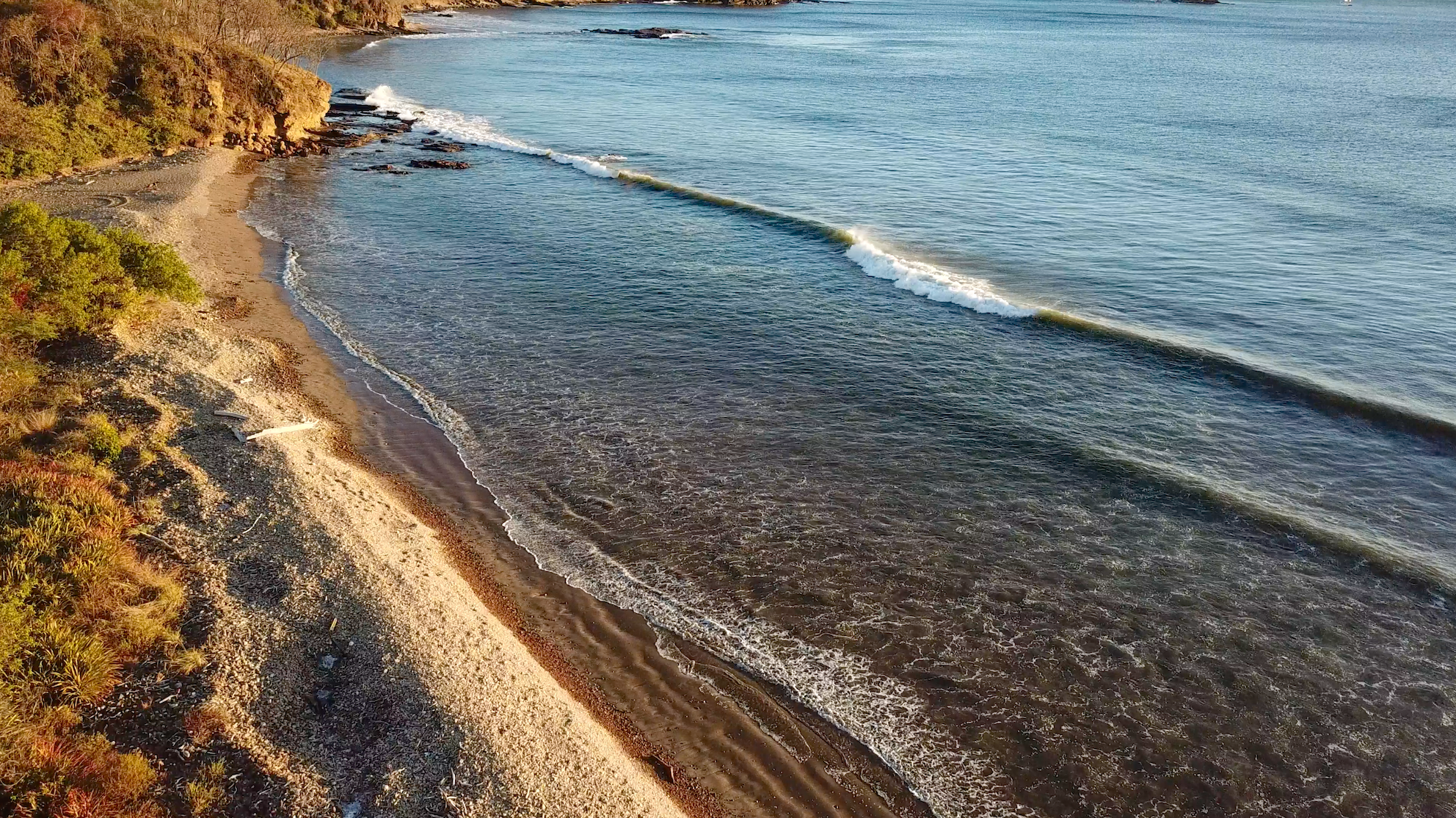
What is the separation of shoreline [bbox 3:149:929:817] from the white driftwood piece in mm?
256

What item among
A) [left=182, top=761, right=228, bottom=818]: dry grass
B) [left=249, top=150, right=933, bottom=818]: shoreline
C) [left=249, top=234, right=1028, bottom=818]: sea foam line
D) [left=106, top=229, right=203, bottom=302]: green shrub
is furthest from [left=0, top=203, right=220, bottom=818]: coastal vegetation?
[left=249, top=234, right=1028, bottom=818]: sea foam line

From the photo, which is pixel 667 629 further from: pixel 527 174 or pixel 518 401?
pixel 527 174

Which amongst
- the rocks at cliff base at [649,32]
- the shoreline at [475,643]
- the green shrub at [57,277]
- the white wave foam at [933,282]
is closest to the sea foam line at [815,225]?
the white wave foam at [933,282]

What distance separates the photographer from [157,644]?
12.9 meters

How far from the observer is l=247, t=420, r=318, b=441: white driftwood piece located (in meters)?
18.9

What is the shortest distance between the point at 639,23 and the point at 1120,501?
137376 millimetres

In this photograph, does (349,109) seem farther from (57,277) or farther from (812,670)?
(812,670)

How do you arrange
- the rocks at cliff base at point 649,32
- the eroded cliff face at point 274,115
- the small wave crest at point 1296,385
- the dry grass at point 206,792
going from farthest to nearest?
the rocks at cliff base at point 649,32
the eroded cliff face at point 274,115
the small wave crest at point 1296,385
the dry grass at point 206,792

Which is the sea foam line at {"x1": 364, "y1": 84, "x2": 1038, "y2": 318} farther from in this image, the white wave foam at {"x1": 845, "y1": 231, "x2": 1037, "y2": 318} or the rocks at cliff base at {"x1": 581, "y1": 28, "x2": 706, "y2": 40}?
the rocks at cliff base at {"x1": 581, "y1": 28, "x2": 706, "y2": 40}

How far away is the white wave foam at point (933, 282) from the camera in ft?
101

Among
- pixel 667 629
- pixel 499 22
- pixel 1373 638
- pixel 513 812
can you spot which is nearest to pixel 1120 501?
pixel 1373 638

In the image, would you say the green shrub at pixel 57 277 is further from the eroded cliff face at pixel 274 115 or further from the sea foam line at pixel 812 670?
the eroded cliff face at pixel 274 115

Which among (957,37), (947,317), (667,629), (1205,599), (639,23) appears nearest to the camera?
(667,629)

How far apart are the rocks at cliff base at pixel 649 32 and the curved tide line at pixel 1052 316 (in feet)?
257
